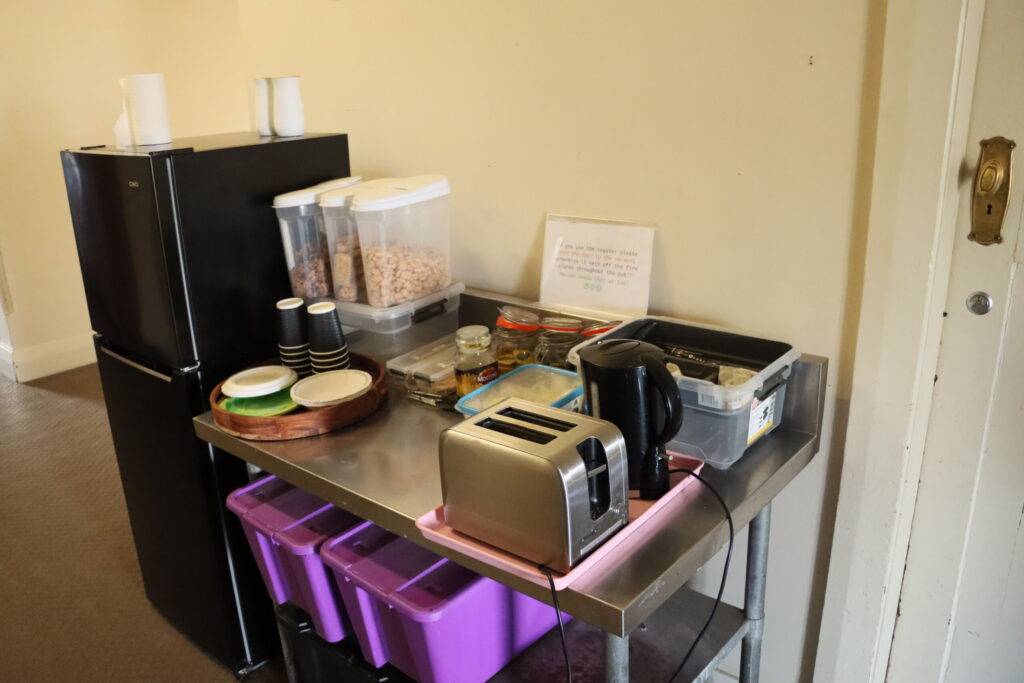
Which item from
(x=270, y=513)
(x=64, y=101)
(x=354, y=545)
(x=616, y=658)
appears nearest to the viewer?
(x=616, y=658)

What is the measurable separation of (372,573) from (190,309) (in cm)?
68

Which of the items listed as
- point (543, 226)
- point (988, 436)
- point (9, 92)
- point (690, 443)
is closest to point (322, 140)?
point (543, 226)

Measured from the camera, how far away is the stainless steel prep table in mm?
1009

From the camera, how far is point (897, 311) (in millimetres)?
1263

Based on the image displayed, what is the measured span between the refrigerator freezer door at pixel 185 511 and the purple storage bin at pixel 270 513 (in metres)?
0.19

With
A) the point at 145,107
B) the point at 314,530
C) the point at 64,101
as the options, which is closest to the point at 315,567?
the point at 314,530

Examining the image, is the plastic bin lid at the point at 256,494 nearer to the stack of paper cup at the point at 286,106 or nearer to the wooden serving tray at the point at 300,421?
the wooden serving tray at the point at 300,421

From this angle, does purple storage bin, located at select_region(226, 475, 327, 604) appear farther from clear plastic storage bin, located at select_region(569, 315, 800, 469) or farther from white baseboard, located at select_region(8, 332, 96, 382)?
white baseboard, located at select_region(8, 332, 96, 382)

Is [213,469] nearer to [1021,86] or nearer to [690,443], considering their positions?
[690,443]

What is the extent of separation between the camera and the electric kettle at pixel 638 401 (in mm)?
1106

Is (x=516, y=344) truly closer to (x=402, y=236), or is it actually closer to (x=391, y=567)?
(x=402, y=236)

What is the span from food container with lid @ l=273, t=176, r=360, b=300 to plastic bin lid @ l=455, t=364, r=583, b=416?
0.49 meters

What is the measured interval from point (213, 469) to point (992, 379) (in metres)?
1.52

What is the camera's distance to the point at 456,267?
6.35ft
